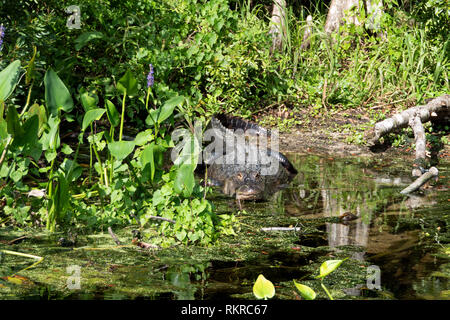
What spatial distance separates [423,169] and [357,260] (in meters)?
2.73

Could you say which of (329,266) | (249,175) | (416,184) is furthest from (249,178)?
(329,266)

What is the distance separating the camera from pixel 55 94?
3.26m

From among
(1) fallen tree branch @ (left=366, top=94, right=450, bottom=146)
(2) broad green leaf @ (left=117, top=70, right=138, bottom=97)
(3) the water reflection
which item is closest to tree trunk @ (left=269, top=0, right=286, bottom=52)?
(1) fallen tree branch @ (left=366, top=94, right=450, bottom=146)

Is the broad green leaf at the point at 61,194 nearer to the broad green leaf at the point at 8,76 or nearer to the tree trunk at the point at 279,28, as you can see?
the broad green leaf at the point at 8,76

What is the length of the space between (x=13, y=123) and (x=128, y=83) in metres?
0.72

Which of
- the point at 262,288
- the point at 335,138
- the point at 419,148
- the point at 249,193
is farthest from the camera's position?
the point at 335,138

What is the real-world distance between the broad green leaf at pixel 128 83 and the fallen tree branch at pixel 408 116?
143 inches

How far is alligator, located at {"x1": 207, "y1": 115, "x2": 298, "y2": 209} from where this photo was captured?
17.4 ft

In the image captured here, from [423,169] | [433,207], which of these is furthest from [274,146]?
[433,207]

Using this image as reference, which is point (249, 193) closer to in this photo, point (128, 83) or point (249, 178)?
point (249, 178)

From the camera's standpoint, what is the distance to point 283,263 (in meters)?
3.12

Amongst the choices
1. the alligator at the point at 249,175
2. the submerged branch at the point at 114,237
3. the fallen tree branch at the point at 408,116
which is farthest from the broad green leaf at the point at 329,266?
the fallen tree branch at the point at 408,116

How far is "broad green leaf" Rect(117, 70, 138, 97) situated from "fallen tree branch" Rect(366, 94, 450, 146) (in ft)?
11.9

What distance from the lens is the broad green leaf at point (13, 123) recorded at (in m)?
3.02
